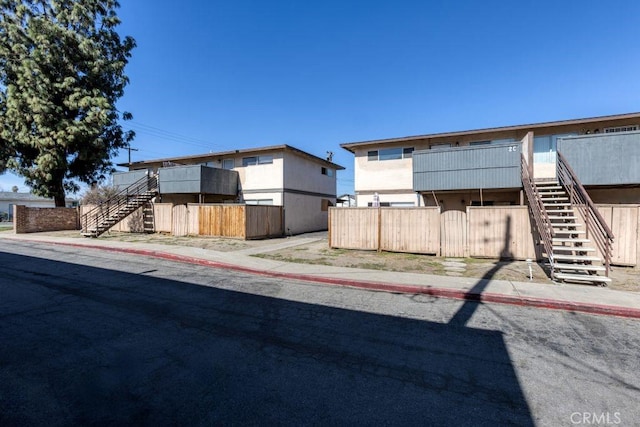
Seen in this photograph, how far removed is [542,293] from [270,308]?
6.20 meters

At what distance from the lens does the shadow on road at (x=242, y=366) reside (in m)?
3.00

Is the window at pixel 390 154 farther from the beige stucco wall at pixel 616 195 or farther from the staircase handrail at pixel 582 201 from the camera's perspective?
the beige stucco wall at pixel 616 195

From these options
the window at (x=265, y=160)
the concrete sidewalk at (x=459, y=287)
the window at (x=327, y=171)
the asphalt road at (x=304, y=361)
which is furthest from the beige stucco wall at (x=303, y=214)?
the asphalt road at (x=304, y=361)

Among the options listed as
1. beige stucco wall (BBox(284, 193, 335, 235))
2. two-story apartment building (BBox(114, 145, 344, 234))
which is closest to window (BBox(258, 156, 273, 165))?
two-story apartment building (BBox(114, 145, 344, 234))

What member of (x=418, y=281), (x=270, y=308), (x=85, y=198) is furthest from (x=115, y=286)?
(x=85, y=198)

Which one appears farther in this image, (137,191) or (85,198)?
(85,198)

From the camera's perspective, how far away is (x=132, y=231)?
23.1 m

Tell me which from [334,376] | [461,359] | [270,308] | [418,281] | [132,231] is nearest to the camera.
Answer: [334,376]

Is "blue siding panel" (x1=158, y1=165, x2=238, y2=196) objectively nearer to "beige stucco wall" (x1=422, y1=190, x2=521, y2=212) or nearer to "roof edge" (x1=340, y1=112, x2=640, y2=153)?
"roof edge" (x1=340, y1=112, x2=640, y2=153)

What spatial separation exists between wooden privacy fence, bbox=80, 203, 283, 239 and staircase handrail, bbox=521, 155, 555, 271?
1367cm

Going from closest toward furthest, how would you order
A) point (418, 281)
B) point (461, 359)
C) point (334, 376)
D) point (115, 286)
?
point (334, 376) < point (461, 359) < point (115, 286) < point (418, 281)

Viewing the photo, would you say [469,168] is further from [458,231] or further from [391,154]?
[391,154]

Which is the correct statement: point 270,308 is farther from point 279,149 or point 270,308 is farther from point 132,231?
point 132,231

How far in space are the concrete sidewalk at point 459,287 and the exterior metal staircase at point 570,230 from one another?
0.82 meters
